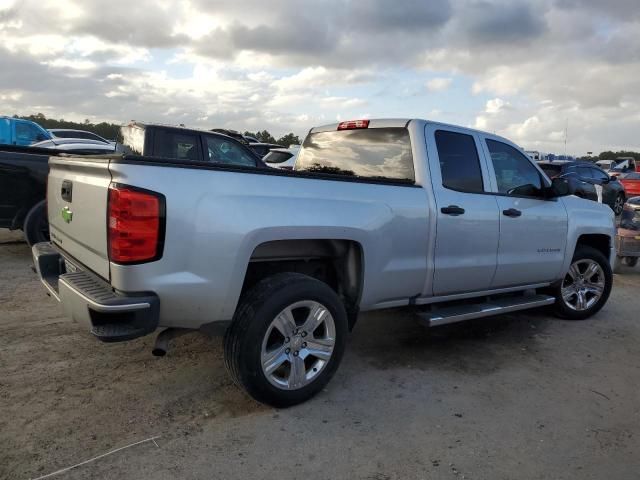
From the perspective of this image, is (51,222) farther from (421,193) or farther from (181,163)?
(421,193)

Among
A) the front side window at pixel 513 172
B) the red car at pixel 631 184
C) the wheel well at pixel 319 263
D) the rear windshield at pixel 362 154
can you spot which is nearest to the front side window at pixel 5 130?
the rear windshield at pixel 362 154

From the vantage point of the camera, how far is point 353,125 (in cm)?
470

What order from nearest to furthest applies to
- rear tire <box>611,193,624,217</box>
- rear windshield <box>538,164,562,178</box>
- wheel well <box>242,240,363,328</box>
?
wheel well <box>242,240,363,328</box>, rear windshield <box>538,164,562,178</box>, rear tire <box>611,193,624,217</box>

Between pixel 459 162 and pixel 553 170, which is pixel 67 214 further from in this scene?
pixel 553 170

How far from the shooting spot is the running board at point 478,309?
13.4 ft

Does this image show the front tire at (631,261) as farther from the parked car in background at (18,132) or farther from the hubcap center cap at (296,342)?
the parked car in background at (18,132)

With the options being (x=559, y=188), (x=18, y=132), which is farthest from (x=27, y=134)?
(x=559, y=188)

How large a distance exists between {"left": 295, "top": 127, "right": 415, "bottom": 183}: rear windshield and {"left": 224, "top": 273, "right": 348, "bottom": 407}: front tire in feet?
4.01

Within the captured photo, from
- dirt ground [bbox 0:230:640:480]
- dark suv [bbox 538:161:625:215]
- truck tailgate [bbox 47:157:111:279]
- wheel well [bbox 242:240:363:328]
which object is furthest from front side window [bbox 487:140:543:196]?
dark suv [bbox 538:161:625:215]

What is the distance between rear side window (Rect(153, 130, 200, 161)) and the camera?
→ 7688 mm

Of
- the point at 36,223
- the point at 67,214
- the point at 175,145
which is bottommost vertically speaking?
the point at 36,223

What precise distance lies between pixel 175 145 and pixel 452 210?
500cm

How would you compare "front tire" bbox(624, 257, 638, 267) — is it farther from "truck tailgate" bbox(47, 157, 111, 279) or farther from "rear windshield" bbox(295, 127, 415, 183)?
"truck tailgate" bbox(47, 157, 111, 279)

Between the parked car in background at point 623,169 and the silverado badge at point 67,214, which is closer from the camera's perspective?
the silverado badge at point 67,214
